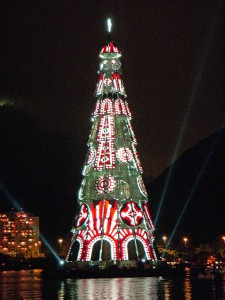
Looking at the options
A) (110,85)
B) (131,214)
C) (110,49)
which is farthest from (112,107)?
(131,214)

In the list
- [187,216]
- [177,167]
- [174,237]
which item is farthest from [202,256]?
[177,167]

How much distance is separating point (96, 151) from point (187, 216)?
68.2 m

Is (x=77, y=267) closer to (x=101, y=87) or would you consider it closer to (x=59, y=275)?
(x=59, y=275)

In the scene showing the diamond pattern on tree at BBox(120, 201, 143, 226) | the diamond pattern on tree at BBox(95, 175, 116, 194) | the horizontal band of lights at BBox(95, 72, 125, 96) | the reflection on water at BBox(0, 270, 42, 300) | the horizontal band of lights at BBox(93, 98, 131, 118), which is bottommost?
the reflection on water at BBox(0, 270, 42, 300)

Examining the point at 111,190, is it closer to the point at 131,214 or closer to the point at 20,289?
the point at 131,214

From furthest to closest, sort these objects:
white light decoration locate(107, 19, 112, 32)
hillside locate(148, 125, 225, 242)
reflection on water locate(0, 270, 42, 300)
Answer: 1. hillside locate(148, 125, 225, 242)
2. white light decoration locate(107, 19, 112, 32)
3. reflection on water locate(0, 270, 42, 300)

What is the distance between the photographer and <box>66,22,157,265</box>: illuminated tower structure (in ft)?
237

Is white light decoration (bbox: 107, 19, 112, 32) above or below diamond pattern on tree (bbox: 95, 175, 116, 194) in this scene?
above

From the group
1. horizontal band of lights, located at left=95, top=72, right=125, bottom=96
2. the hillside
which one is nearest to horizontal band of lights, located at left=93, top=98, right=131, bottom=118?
horizontal band of lights, located at left=95, top=72, right=125, bottom=96

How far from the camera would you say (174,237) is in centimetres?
12331

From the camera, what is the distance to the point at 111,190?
74.2 m

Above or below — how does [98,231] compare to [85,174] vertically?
below

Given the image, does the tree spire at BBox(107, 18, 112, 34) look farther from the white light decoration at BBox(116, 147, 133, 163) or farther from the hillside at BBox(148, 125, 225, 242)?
the hillside at BBox(148, 125, 225, 242)

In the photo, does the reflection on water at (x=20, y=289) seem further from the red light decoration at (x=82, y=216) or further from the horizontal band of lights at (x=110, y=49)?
the horizontal band of lights at (x=110, y=49)
